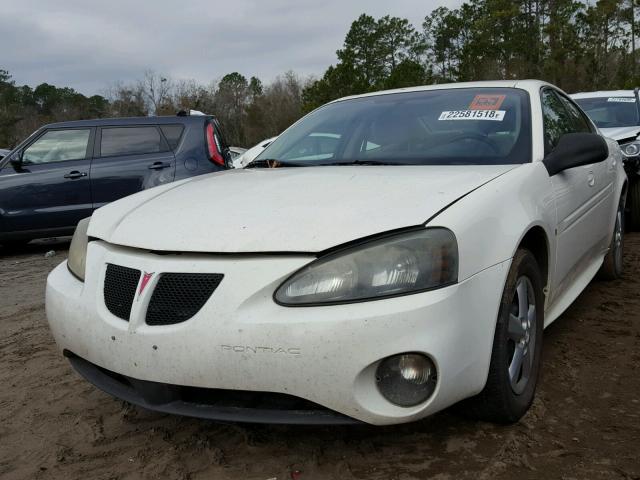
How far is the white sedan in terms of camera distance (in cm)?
180

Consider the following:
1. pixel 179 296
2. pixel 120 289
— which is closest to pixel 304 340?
pixel 179 296

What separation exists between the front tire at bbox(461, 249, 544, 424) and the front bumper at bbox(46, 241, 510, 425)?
0.10 m

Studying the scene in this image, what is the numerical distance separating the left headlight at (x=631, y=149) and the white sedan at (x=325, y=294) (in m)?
4.01

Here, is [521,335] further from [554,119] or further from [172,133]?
[172,133]

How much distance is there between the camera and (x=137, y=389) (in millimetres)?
2041

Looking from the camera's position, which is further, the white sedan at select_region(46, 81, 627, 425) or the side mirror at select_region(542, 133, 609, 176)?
the side mirror at select_region(542, 133, 609, 176)

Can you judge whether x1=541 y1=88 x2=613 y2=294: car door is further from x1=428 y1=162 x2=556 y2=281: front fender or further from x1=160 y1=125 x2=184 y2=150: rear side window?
x1=160 y1=125 x2=184 y2=150: rear side window

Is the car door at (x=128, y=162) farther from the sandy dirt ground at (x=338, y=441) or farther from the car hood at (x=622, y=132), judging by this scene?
the car hood at (x=622, y=132)

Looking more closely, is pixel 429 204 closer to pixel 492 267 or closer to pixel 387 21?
pixel 492 267

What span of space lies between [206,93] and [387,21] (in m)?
17.9

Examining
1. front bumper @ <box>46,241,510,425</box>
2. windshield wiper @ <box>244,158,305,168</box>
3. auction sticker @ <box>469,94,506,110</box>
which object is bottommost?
front bumper @ <box>46,241,510,425</box>

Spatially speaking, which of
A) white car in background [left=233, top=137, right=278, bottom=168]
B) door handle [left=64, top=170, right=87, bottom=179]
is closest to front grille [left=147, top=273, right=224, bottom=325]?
white car in background [left=233, top=137, right=278, bottom=168]

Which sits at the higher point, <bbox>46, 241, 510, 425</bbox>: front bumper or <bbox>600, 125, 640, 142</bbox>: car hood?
<bbox>600, 125, 640, 142</bbox>: car hood

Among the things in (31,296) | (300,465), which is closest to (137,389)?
(300,465)
